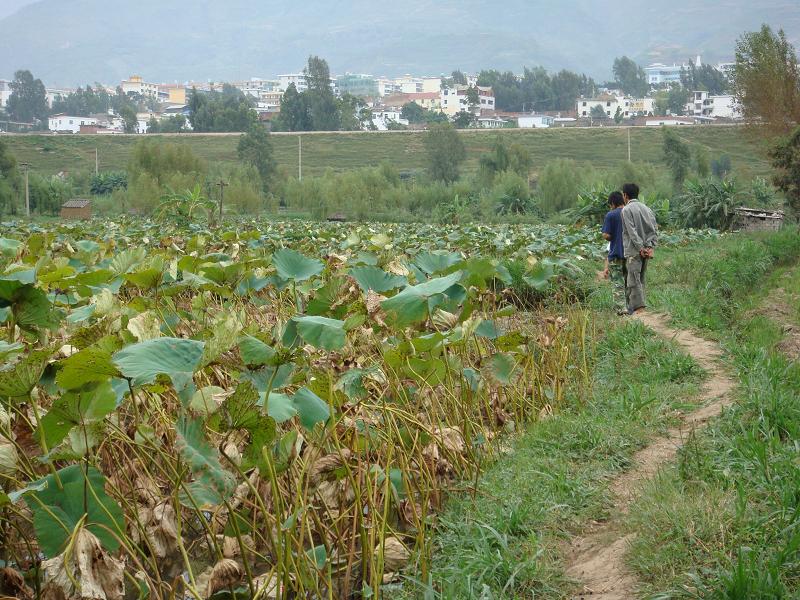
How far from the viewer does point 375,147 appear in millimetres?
66938

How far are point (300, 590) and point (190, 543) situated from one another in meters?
0.63

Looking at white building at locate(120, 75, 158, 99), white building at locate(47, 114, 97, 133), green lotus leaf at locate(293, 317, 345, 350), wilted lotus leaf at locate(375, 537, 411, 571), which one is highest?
white building at locate(120, 75, 158, 99)

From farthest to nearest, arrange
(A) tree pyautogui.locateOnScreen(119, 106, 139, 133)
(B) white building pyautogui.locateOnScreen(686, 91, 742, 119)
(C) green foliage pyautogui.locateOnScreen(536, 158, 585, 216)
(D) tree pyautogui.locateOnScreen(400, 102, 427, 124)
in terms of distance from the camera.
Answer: (D) tree pyautogui.locateOnScreen(400, 102, 427, 124) < (B) white building pyautogui.locateOnScreen(686, 91, 742, 119) < (A) tree pyautogui.locateOnScreen(119, 106, 139, 133) < (C) green foliage pyautogui.locateOnScreen(536, 158, 585, 216)

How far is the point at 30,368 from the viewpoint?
2.62 metres

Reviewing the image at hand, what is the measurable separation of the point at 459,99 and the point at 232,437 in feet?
488

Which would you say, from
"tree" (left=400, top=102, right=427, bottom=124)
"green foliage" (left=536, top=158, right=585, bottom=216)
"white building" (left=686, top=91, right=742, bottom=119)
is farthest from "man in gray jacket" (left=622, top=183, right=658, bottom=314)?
"white building" (left=686, top=91, right=742, bottom=119)

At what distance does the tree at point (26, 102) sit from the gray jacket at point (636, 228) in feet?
386

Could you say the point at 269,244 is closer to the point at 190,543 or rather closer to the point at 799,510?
the point at 190,543

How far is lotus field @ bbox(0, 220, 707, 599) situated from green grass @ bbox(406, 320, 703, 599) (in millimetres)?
144

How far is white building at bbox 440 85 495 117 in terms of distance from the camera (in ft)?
423

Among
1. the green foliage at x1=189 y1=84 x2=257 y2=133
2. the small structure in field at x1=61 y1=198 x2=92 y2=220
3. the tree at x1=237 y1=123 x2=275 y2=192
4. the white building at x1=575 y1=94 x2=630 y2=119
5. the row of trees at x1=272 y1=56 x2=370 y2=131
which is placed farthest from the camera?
the white building at x1=575 y1=94 x2=630 y2=119

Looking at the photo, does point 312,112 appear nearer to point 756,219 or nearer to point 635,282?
point 756,219

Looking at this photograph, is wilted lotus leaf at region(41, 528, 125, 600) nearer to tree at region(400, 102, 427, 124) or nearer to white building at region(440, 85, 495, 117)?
tree at region(400, 102, 427, 124)

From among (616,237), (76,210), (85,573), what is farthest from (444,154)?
(85,573)
